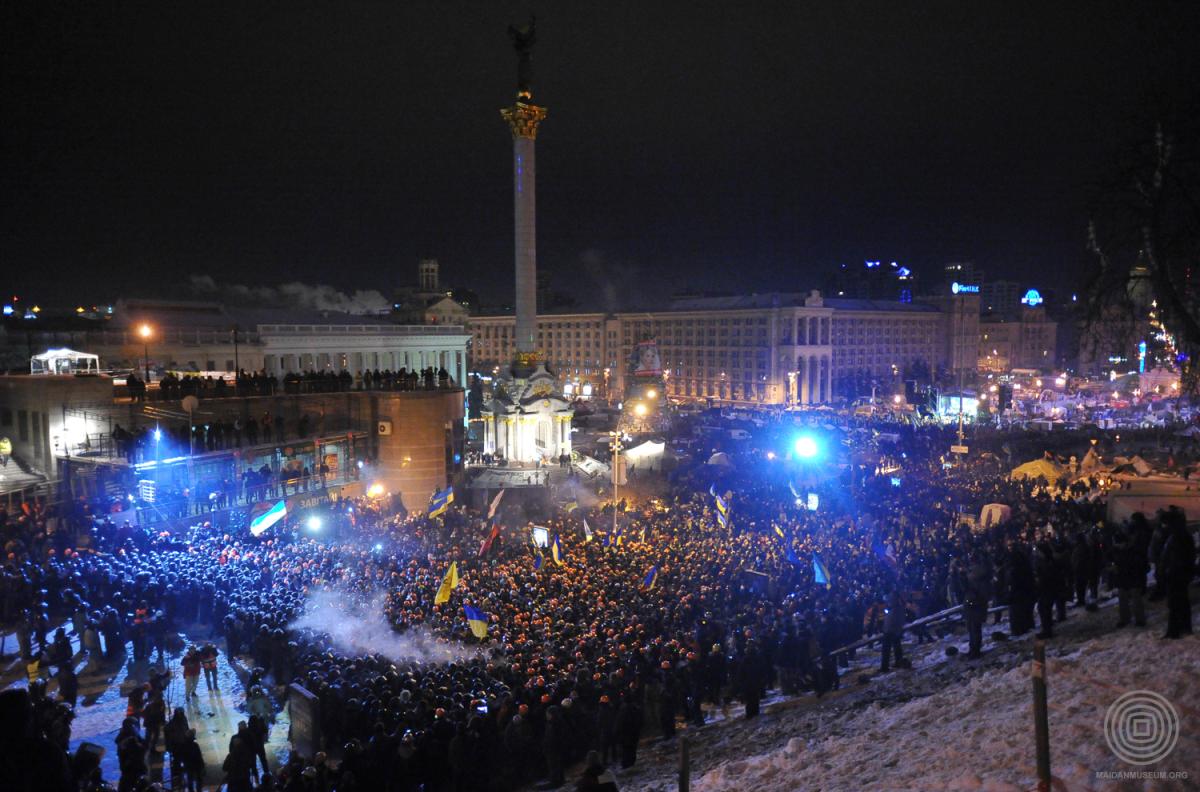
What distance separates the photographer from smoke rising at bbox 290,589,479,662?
13312mm

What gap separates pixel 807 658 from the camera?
11836 mm

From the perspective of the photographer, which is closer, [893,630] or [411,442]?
[893,630]

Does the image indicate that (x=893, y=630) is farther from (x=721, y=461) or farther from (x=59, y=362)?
(x=59, y=362)

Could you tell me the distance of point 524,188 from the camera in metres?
40.5

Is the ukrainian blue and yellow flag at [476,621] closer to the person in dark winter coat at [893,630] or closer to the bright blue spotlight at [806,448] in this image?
the person in dark winter coat at [893,630]

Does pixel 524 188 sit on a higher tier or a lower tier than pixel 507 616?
higher

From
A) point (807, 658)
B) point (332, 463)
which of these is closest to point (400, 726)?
point (807, 658)

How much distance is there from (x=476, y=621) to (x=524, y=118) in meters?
32.2

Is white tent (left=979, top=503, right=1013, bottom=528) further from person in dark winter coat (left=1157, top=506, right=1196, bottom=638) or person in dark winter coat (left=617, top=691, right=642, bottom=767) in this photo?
person in dark winter coat (left=617, top=691, right=642, bottom=767)

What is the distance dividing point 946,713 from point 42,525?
60.9 feet

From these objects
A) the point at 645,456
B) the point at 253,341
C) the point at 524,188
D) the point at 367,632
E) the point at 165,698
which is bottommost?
the point at 165,698

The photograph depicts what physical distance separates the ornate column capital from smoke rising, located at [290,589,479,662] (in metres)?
30.3

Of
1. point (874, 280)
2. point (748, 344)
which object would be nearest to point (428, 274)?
point (748, 344)

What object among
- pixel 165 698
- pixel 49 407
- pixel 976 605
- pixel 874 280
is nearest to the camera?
pixel 976 605
